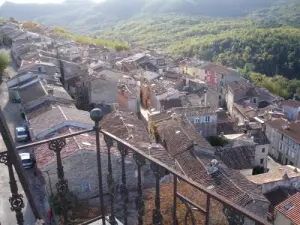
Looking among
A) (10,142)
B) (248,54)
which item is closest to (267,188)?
(10,142)

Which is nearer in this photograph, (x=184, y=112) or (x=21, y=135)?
(x=21, y=135)

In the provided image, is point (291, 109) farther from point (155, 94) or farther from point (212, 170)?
point (212, 170)

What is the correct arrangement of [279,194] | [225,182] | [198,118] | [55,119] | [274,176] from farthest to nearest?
[198,118]
[274,176]
[279,194]
[55,119]
[225,182]

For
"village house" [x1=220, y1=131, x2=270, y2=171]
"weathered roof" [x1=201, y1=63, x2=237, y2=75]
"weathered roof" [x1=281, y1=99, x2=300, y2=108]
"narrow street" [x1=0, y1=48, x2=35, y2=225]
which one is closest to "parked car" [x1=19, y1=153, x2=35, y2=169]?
"narrow street" [x1=0, y1=48, x2=35, y2=225]

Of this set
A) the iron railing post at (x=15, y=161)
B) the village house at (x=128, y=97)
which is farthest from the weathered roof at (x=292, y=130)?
the iron railing post at (x=15, y=161)

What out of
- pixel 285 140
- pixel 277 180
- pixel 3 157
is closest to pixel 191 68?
pixel 285 140

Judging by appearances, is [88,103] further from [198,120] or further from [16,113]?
[198,120]
